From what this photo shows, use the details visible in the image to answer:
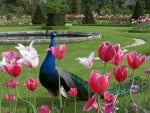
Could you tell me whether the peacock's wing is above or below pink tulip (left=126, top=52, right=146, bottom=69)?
below

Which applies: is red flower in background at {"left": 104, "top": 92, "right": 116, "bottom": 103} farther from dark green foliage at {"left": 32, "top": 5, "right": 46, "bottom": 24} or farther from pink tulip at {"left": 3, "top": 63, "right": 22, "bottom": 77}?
dark green foliage at {"left": 32, "top": 5, "right": 46, "bottom": 24}

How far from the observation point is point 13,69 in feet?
7.82

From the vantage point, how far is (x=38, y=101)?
301 inches

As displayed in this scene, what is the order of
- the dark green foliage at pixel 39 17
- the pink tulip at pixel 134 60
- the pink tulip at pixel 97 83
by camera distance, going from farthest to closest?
the dark green foliage at pixel 39 17, the pink tulip at pixel 134 60, the pink tulip at pixel 97 83

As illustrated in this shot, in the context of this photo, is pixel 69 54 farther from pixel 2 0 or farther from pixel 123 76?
pixel 2 0

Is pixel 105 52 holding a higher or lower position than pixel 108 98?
higher

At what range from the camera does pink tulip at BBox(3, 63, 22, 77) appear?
2373mm

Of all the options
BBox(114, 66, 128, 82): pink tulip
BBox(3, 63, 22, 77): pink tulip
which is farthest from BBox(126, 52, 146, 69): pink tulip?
BBox(3, 63, 22, 77): pink tulip

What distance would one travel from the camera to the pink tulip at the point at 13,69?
7.78ft

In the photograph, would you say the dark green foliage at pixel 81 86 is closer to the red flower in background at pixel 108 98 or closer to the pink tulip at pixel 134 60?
the pink tulip at pixel 134 60

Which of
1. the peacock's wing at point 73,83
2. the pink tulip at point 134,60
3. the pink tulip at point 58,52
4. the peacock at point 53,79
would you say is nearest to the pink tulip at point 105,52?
the pink tulip at point 134,60

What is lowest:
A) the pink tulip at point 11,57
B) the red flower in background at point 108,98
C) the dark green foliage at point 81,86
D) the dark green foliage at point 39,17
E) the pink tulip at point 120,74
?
the dark green foliage at point 39,17

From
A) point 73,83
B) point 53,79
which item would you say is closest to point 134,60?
point 53,79

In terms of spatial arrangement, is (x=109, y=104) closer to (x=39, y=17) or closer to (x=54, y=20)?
(x=54, y=20)
